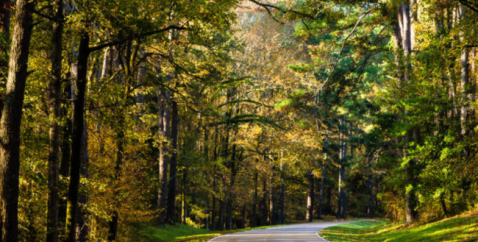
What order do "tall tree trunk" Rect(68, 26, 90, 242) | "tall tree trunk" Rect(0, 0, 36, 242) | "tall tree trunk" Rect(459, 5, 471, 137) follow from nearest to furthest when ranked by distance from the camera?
"tall tree trunk" Rect(0, 0, 36, 242) → "tall tree trunk" Rect(68, 26, 90, 242) → "tall tree trunk" Rect(459, 5, 471, 137)

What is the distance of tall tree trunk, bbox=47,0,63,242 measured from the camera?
1085 centimetres

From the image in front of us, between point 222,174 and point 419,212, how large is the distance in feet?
49.1

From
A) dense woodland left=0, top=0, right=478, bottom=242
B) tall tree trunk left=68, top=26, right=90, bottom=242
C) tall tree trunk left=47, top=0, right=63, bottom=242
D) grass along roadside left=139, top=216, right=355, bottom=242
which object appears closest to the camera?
tall tree trunk left=47, top=0, right=63, bottom=242

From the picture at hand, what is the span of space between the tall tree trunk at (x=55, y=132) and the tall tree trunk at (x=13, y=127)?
0.85m

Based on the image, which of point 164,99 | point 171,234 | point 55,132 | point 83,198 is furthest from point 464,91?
point 171,234

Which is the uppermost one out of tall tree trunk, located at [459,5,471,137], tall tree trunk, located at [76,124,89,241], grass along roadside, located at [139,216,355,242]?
tall tree trunk, located at [459,5,471,137]

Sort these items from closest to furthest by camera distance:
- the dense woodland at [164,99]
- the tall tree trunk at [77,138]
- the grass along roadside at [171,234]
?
the dense woodland at [164,99], the tall tree trunk at [77,138], the grass along roadside at [171,234]

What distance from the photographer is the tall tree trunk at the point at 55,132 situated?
10.9 m

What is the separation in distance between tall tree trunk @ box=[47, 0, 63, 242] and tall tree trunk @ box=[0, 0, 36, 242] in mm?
849

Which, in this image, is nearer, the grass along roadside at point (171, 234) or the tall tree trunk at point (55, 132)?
the tall tree trunk at point (55, 132)

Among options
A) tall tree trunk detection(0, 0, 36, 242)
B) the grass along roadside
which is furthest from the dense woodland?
the grass along roadside

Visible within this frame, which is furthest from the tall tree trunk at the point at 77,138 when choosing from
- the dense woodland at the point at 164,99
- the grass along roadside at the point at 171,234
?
the grass along roadside at the point at 171,234

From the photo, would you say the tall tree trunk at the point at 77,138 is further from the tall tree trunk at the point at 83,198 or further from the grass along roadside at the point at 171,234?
the grass along roadside at the point at 171,234

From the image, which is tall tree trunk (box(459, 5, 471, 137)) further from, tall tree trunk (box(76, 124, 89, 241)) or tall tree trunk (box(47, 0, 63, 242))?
tall tree trunk (box(47, 0, 63, 242))
